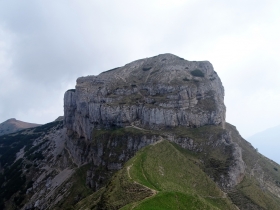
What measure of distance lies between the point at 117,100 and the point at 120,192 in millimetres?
90252

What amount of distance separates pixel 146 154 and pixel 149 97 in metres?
63.5

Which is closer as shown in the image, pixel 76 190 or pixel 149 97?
pixel 76 190

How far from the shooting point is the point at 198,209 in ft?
191

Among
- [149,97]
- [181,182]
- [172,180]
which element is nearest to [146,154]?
[172,180]

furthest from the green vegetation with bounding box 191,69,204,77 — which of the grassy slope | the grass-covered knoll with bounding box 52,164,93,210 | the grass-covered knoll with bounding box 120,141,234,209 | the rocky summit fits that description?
the grass-covered knoll with bounding box 52,164,93,210

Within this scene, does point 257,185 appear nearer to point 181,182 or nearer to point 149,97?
point 181,182

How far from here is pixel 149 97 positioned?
146 metres

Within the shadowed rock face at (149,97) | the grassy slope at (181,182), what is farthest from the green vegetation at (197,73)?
the grassy slope at (181,182)

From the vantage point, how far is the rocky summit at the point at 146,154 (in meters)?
74.2

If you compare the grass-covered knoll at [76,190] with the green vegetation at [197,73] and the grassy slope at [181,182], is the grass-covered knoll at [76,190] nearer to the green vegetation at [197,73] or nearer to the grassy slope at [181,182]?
the grassy slope at [181,182]

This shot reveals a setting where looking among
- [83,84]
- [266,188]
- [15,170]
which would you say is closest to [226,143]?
[266,188]

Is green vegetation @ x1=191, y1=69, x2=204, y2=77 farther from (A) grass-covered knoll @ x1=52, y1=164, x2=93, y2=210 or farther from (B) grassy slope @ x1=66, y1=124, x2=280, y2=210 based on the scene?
(A) grass-covered knoll @ x1=52, y1=164, x2=93, y2=210

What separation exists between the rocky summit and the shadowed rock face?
1.65 ft

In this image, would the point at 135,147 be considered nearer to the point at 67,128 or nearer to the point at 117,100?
the point at 117,100
